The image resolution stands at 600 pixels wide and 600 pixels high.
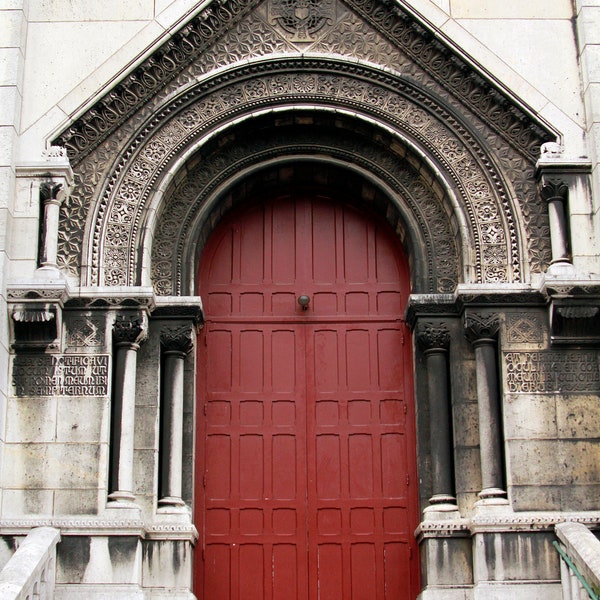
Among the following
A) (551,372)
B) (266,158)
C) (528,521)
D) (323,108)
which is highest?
(323,108)

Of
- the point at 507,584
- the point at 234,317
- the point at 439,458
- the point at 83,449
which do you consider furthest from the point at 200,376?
the point at 507,584

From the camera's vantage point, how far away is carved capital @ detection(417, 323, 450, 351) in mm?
14383

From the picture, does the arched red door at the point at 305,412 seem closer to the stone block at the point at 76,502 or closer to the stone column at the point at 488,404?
the stone column at the point at 488,404

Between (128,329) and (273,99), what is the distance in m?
3.39

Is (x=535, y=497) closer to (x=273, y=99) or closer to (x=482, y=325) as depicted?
(x=482, y=325)

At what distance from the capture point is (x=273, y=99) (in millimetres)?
14969

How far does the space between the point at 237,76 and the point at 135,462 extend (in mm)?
4859

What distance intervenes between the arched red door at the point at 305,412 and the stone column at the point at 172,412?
0.52 metres

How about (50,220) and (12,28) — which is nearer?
(50,220)

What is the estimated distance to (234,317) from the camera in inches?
597

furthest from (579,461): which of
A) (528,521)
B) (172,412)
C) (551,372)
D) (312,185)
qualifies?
(312,185)

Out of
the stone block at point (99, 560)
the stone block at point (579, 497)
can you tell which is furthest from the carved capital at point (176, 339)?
the stone block at point (579, 497)

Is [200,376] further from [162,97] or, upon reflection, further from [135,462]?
[162,97]

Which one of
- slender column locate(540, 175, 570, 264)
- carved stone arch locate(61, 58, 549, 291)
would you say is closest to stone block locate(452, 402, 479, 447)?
carved stone arch locate(61, 58, 549, 291)
